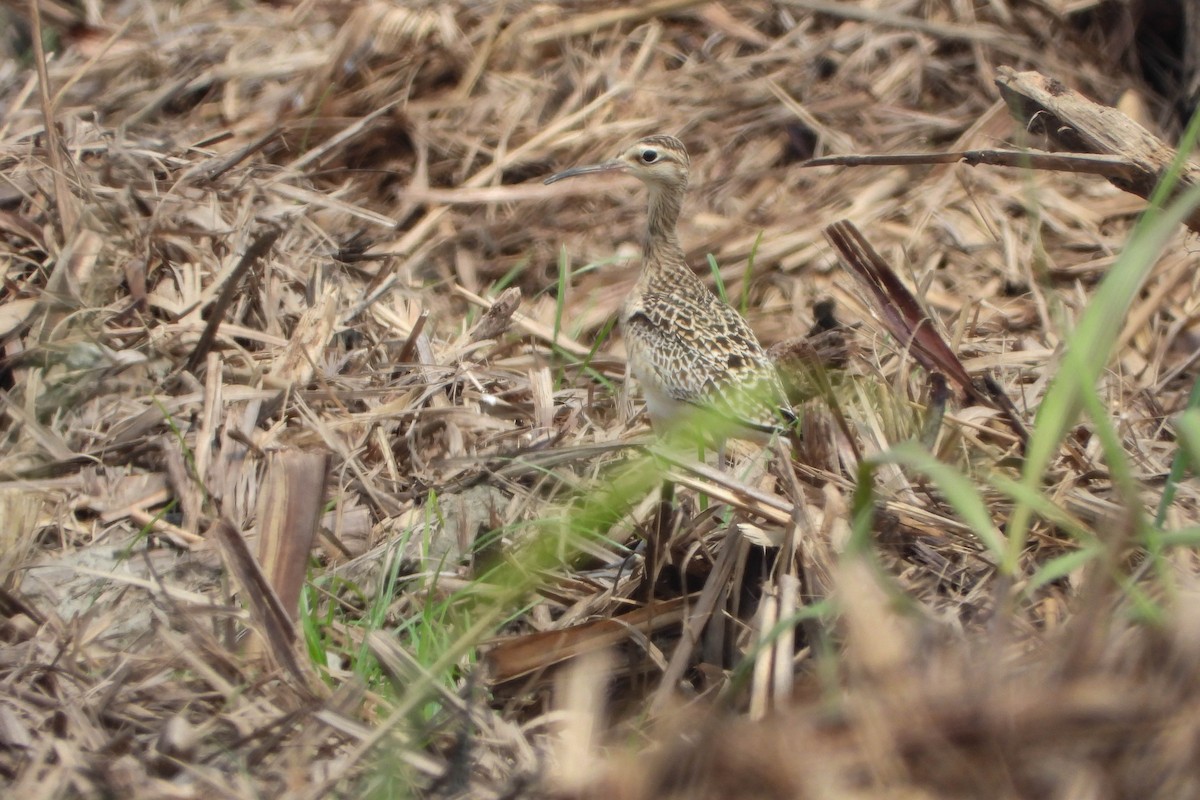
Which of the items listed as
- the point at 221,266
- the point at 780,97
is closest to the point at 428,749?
the point at 221,266

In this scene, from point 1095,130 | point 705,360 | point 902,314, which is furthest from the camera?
point 705,360

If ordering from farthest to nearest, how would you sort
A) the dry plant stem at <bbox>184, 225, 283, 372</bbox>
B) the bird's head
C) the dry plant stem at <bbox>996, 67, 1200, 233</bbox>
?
the bird's head → the dry plant stem at <bbox>184, 225, 283, 372</bbox> → the dry plant stem at <bbox>996, 67, 1200, 233</bbox>

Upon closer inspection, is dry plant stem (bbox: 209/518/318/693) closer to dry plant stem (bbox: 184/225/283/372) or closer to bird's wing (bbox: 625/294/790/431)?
dry plant stem (bbox: 184/225/283/372)

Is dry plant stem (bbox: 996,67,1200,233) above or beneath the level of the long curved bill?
above

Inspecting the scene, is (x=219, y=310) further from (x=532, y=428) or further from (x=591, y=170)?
(x=591, y=170)

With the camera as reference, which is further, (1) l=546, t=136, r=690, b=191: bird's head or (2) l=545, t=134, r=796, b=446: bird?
(1) l=546, t=136, r=690, b=191: bird's head

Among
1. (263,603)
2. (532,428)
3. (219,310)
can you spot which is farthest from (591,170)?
(263,603)

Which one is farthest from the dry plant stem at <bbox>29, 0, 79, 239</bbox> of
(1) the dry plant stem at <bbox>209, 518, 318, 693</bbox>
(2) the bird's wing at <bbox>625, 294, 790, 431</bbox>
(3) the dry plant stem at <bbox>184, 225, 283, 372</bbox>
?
(1) the dry plant stem at <bbox>209, 518, 318, 693</bbox>

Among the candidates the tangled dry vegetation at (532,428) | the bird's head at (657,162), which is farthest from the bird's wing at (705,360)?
the bird's head at (657,162)
